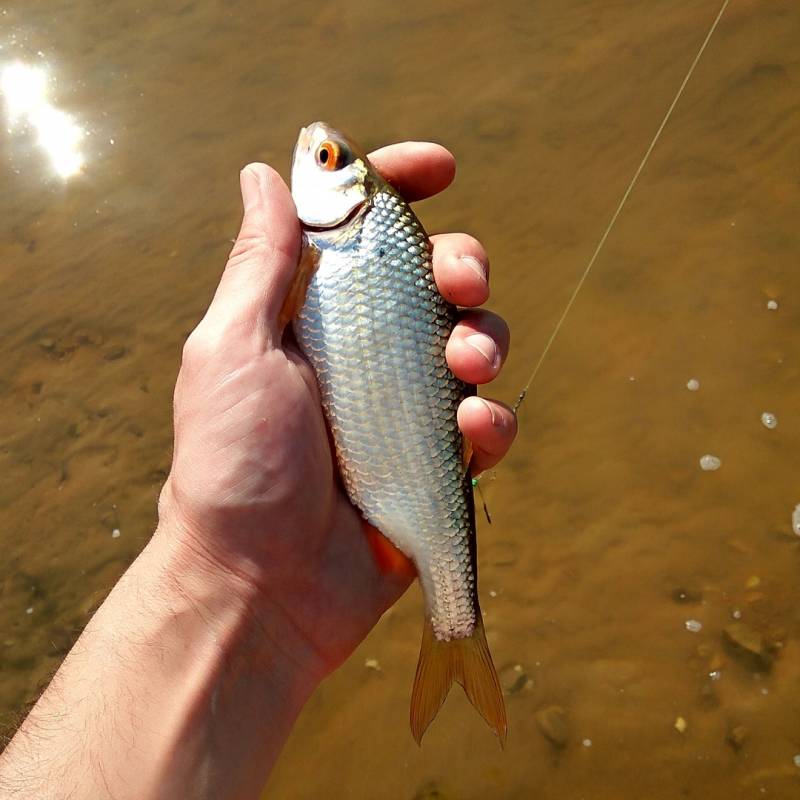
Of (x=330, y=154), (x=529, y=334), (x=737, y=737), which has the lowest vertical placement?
(x=737, y=737)

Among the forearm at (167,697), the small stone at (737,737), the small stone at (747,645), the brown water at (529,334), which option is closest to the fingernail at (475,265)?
the forearm at (167,697)

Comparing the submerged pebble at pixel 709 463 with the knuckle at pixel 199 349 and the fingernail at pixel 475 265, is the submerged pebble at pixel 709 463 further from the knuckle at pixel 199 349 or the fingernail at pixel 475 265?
the knuckle at pixel 199 349

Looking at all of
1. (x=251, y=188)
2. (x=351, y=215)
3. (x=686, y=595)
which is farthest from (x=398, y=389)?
(x=686, y=595)

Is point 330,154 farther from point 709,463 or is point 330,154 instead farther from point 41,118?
point 41,118

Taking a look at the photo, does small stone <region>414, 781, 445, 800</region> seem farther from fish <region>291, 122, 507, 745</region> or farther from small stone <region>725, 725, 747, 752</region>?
small stone <region>725, 725, 747, 752</region>

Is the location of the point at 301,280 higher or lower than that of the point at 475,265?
higher

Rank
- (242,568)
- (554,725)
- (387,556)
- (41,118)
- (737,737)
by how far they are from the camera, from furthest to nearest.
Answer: (41,118)
(554,725)
(737,737)
(387,556)
(242,568)

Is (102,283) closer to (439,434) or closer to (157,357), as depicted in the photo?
(157,357)

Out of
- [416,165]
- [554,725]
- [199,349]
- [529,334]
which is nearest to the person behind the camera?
[199,349]
